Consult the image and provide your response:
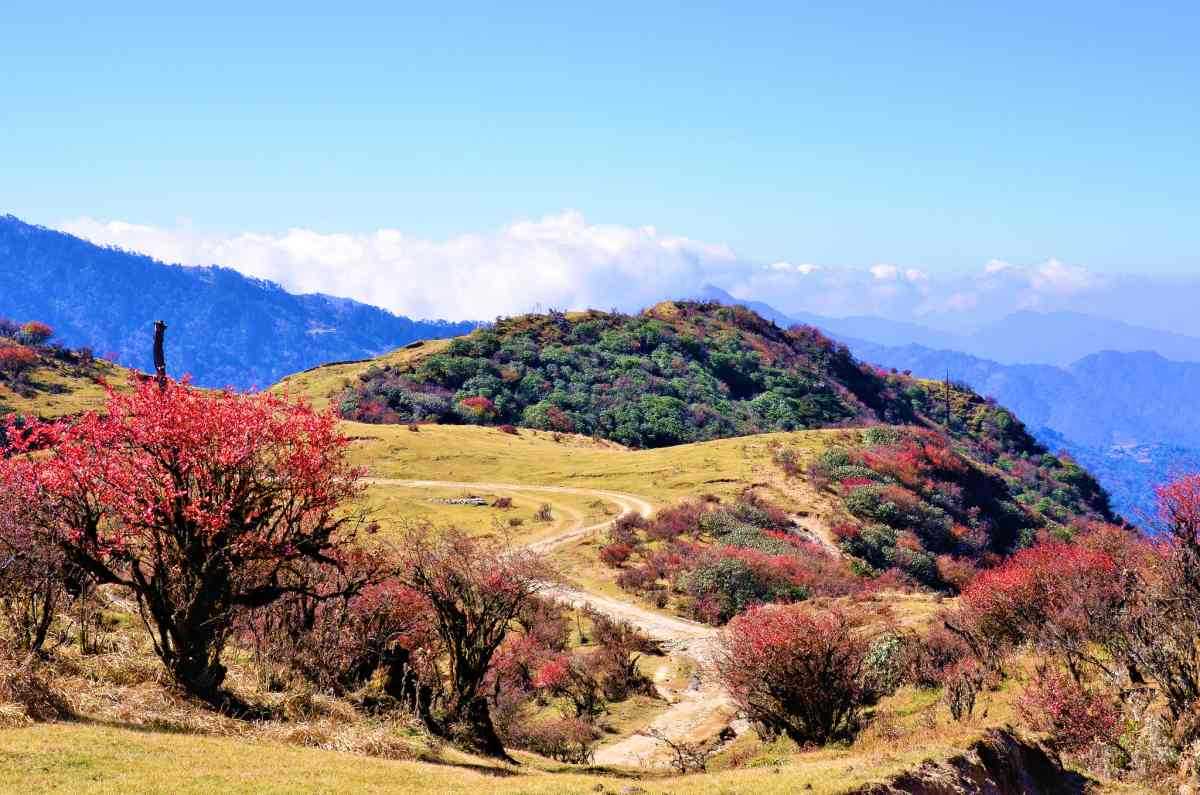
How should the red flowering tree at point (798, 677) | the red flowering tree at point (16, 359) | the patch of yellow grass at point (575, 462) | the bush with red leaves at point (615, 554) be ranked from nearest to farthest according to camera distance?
the red flowering tree at point (798, 677)
the bush with red leaves at point (615, 554)
the patch of yellow grass at point (575, 462)
the red flowering tree at point (16, 359)

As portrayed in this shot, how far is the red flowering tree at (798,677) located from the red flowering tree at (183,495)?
10.9 metres

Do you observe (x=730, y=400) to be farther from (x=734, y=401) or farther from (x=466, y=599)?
(x=466, y=599)

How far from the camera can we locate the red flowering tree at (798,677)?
2264cm

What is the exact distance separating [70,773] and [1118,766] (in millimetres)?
19970

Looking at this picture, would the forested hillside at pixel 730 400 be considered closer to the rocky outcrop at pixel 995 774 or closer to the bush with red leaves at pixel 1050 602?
the bush with red leaves at pixel 1050 602

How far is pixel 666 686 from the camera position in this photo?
33.0 meters


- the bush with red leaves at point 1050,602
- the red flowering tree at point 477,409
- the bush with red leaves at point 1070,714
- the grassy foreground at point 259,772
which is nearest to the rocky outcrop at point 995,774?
the grassy foreground at point 259,772

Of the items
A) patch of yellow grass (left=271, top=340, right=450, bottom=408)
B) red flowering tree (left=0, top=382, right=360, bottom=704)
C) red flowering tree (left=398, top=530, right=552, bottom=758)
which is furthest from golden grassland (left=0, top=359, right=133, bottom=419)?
red flowering tree (left=0, top=382, right=360, bottom=704)

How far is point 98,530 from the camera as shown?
66.4 feet

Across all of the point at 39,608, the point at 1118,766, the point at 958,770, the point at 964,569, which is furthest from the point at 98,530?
the point at 964,569

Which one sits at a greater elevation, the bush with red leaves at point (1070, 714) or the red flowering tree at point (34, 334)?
the red flowering tree at point (34, 334)

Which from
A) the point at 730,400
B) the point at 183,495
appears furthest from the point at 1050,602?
the point at 730,400

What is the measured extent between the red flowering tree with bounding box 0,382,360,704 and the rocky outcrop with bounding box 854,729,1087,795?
12.6 meters

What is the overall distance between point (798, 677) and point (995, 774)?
6.01 meters
